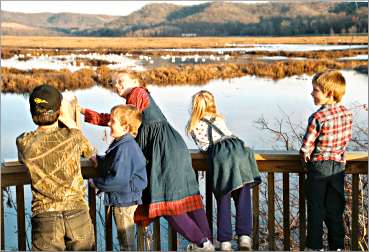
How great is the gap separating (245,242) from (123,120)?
30.3 inches

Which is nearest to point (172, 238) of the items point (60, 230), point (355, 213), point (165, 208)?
point (165, 208)

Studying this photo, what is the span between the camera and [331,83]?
8.32 feet

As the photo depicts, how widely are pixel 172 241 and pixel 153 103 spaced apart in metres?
0.65

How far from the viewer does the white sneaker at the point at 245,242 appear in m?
2.69

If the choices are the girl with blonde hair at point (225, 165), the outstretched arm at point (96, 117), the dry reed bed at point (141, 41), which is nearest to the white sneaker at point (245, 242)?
the girl with blonde hair at point (225, 165)

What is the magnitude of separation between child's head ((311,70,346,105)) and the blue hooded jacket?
0.78 meters

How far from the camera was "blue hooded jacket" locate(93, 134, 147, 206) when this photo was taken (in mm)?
2471

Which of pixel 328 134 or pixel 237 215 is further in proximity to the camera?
pixel 237 215

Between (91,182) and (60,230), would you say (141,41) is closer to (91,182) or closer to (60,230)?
(91,182)

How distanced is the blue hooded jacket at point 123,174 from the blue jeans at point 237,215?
1.23ft

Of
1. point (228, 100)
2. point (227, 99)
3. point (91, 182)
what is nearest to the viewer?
point (91, 182)

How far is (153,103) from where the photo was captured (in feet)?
8.71

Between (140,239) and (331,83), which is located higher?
(331,83)

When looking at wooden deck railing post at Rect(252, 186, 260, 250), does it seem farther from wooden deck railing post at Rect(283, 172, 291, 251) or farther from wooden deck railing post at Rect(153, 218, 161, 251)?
wooden deck railing post at Rect(153, 218, 161, 251)
